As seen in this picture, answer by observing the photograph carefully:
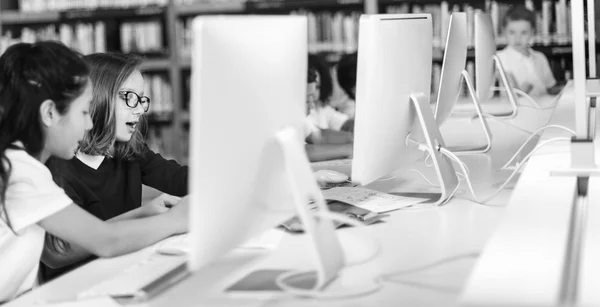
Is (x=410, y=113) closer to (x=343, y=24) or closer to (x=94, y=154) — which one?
(x=94, y=154)

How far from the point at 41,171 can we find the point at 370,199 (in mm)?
673

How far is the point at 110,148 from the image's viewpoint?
2021 millimetres

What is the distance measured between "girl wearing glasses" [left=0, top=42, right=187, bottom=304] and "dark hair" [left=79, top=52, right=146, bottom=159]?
346 millimetres

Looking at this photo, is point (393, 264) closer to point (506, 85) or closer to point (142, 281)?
point (142, 281)

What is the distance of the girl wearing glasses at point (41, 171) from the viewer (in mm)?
1473

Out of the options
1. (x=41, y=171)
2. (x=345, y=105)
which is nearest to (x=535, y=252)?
(x=41, y=171)

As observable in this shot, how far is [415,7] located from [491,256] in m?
3.94

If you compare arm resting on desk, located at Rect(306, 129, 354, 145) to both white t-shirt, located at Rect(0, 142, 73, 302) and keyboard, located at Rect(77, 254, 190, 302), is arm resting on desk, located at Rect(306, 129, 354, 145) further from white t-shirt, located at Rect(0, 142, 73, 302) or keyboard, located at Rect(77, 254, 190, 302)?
keyboard, located at Rect(77, 254, 190, 302)

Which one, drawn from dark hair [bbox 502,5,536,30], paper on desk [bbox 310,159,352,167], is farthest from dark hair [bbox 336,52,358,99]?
paper on desk [bbox 310,159,352,167]

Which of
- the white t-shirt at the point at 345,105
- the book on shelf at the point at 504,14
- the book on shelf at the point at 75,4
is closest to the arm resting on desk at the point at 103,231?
the white t-shirt at the point at 345,105

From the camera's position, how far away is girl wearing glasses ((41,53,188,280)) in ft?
6.45

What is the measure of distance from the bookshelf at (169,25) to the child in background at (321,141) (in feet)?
5.62

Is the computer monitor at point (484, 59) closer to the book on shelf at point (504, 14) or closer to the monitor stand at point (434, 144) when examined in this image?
the monitor stand at point (434, 144)

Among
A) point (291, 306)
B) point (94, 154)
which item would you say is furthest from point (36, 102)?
point (291, 306)
